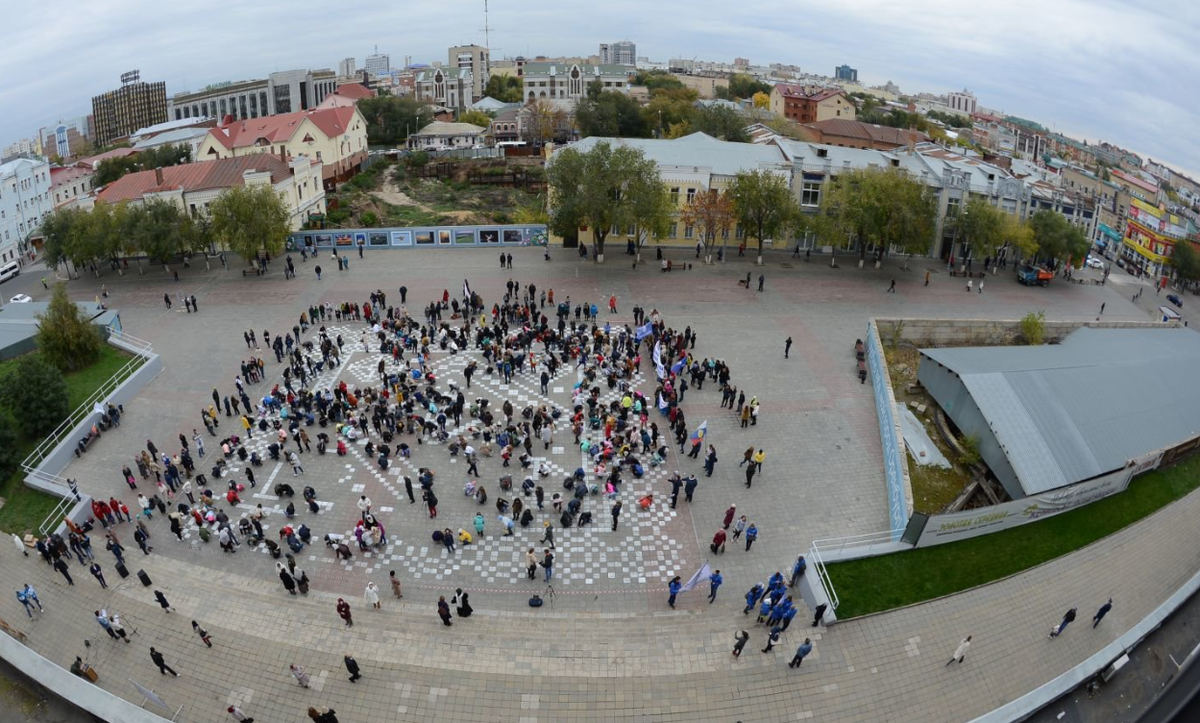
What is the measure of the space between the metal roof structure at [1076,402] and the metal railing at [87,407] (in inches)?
1157

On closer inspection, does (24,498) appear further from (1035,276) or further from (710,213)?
(1035,276)

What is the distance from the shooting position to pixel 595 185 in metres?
39.6

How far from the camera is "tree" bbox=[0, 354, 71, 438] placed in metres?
24.0

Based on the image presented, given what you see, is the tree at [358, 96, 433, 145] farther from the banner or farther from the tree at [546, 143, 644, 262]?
the banner

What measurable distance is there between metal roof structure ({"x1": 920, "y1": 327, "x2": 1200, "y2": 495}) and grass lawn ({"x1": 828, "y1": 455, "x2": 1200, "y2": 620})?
118cm

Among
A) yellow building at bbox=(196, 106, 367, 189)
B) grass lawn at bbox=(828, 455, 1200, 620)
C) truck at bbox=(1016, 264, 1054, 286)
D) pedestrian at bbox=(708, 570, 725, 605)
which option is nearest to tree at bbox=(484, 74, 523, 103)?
yellow building at bbox=(196, 106, 367, 189)

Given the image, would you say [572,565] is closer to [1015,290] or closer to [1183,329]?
[1183,329]

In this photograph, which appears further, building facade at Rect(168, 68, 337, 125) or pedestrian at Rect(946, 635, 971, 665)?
building facade at Rect(168, 68, 337, 125)

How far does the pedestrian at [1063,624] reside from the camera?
16.0 m

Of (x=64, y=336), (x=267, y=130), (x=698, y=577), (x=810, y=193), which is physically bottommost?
(x=698, y=577)

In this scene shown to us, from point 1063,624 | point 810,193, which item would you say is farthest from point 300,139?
point 1063,624

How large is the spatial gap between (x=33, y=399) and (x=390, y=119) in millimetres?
81405

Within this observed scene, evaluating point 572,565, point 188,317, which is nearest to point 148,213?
point 188,317

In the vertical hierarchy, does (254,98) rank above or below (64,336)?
above
